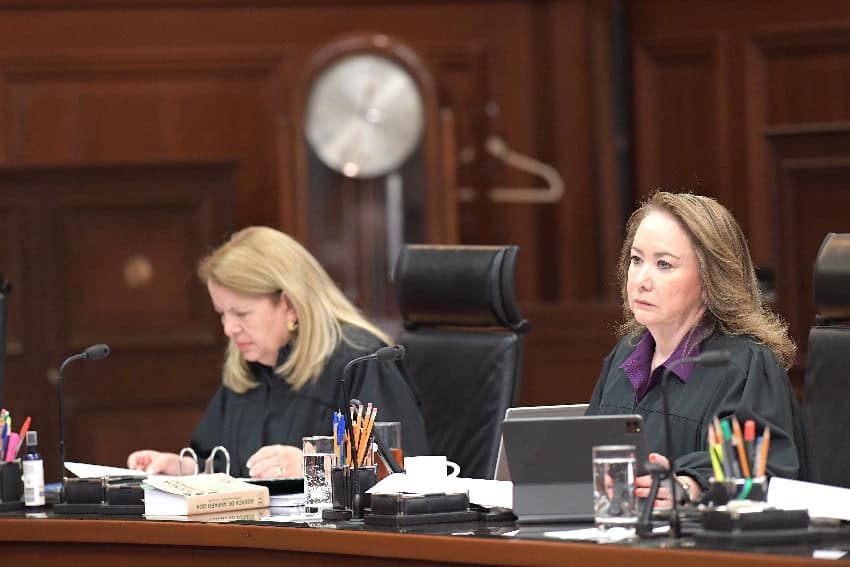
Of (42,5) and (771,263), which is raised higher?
(42,5)

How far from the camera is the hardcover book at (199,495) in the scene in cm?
294

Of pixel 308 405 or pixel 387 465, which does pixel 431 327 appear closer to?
pixel 308 405

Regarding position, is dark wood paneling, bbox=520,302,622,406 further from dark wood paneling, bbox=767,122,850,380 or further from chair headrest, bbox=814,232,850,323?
chair headrest, bbox=814,232,850,323

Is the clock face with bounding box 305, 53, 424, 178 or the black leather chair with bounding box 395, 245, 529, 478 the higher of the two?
the clock face with bounding box 305, 53, 424, 178

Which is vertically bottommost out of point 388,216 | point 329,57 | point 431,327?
point 431,327

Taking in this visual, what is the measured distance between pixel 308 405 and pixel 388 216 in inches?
112

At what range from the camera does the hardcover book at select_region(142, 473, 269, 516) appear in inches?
116

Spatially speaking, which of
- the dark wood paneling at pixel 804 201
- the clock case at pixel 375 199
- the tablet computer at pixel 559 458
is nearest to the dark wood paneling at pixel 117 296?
the clock case at pixel 375 199

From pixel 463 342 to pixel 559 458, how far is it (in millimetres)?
1210

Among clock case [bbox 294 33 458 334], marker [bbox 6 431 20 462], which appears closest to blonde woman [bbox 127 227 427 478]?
marker [bbox 6 431 20 462]

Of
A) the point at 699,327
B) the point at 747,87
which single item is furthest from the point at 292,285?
the point at 747,87

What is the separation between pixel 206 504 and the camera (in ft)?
9.62

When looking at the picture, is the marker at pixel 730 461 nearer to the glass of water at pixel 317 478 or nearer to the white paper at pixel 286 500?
the glass of water at pixel 317 478

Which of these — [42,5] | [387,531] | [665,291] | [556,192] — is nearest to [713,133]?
[556,192]
